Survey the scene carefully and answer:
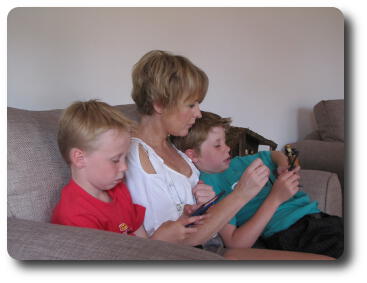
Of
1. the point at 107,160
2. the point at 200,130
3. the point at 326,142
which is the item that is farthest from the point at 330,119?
the point at 107,160

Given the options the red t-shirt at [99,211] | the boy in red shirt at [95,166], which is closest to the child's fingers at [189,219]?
the boy in red shirt at [95,166]

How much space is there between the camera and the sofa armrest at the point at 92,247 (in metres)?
0.94

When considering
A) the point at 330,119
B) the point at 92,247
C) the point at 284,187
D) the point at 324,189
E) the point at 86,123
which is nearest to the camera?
the point at 92,247

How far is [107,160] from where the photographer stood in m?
1.06

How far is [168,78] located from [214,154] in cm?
26

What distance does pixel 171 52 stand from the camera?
3.80 feet

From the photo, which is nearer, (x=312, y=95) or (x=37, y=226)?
(x=37, y=226)

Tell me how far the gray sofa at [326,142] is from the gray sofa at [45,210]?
0.12ft

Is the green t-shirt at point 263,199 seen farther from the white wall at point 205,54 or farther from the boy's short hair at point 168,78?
the boy's short hair at point 168,78

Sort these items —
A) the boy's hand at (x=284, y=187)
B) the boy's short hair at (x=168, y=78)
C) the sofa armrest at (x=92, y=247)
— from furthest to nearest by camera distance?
1. the boy's hand at (x=284, y=187)
2. the boy's short hair at (x=168, y=78)
3. the sofa armrest at (x=92, y=247)

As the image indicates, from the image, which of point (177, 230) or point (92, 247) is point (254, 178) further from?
point (92, 247)
